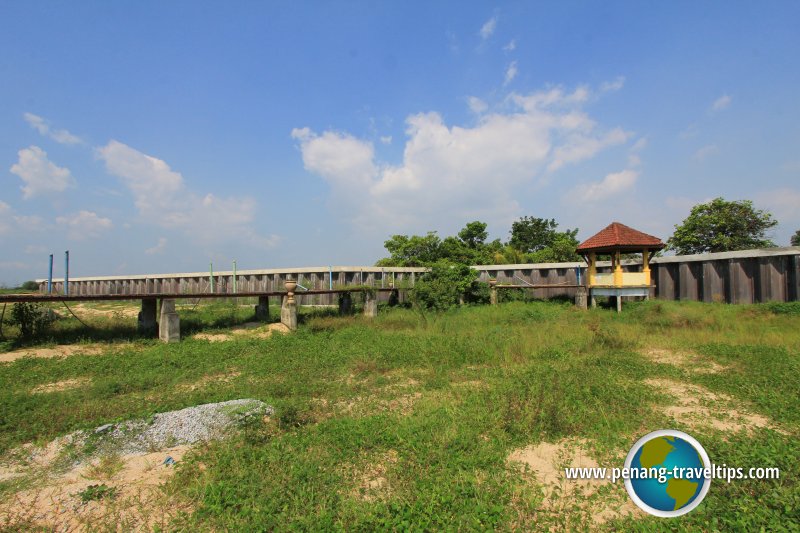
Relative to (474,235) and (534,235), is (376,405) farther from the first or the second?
(534,235)

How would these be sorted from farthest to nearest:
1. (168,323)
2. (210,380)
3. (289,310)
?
1. (289,310)
2. (168,323)
3. (210,380)

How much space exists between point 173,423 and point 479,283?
13.1 meters

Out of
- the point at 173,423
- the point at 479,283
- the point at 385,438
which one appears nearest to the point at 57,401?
the point at 173,423

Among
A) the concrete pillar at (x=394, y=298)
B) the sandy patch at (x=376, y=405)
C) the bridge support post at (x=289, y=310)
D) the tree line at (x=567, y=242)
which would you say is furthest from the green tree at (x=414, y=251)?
the sandy patch at (x=376, y=405)

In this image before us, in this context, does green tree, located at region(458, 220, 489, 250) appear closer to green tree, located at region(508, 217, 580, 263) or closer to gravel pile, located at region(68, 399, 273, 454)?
green tree, located at region(508, 217, 580, 263)

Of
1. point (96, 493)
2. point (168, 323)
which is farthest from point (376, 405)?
Answer: point (168, 323)

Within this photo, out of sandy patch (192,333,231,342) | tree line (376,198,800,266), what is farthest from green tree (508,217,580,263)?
sandy patch (192,333,231,342)

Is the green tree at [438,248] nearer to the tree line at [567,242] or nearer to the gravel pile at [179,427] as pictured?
the tree line at [567,242]

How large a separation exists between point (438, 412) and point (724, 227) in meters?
27.2

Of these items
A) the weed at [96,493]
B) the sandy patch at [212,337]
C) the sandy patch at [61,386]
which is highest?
the sandy patch at [212,337]

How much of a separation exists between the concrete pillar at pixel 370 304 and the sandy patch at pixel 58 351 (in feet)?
25.6

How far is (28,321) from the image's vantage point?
10.3 meters

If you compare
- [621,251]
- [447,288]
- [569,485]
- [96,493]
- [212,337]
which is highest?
[621,251]

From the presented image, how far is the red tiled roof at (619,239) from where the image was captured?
13641mm
